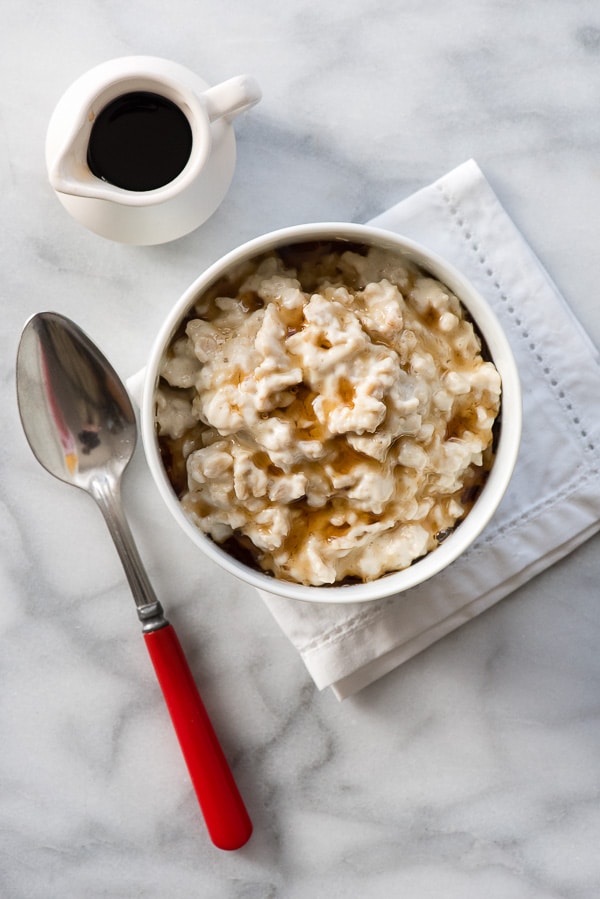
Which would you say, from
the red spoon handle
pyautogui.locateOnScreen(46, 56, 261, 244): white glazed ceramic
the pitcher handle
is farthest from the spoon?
the pitcher handle

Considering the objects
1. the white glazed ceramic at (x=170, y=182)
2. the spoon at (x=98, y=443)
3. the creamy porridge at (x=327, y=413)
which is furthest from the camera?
the spoon at (x=98, y=443)

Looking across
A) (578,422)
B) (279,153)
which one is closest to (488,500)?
(578,422)

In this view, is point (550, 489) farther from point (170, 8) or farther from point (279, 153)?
point (170, 8)

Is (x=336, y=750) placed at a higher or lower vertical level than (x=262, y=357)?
lower

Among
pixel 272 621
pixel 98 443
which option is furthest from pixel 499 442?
pixel 98 443

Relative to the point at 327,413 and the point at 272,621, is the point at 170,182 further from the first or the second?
the point at 272,621

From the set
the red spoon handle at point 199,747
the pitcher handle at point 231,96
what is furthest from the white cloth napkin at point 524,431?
the pitcher handle at point 231,96

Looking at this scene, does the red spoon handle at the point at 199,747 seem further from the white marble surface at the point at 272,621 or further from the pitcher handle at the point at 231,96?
the pitcher handle at the point at 231,96
